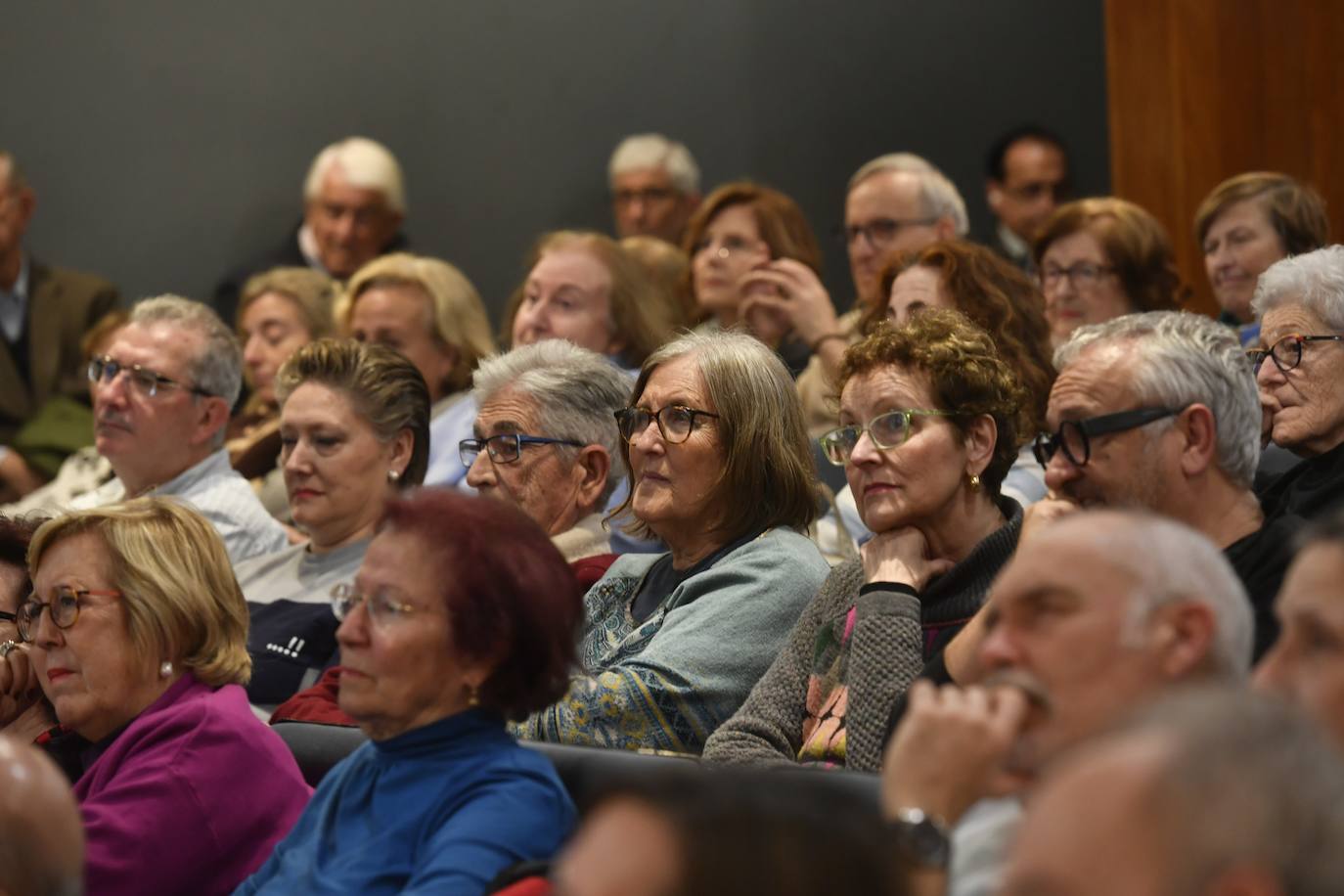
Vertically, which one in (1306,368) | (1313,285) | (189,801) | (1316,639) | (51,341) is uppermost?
(1316,639)

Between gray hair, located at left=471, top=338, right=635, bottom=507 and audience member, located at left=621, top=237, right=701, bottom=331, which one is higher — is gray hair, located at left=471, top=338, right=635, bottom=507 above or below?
above

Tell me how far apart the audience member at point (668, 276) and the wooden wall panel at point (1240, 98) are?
139 cm

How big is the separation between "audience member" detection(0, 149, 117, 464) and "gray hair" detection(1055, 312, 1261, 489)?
4.18 meters

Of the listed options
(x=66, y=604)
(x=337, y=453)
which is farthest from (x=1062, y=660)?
(x=337, y=453)

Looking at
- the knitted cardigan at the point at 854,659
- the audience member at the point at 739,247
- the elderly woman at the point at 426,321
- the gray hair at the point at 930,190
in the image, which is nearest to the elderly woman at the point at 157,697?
the knitted cardigan at the point at 854,659

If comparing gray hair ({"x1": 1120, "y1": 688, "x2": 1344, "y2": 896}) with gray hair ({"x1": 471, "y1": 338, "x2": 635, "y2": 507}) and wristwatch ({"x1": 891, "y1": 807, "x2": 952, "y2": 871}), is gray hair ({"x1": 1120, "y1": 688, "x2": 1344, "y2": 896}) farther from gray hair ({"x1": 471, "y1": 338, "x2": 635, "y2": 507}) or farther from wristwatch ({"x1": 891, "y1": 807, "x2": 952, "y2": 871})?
gray hair ({"x1": 471, "y1": 338, "x2": 635, "y2": 507})

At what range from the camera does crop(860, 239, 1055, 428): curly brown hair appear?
335cm

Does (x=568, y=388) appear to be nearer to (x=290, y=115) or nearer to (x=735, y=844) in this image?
(x=735, y=844)

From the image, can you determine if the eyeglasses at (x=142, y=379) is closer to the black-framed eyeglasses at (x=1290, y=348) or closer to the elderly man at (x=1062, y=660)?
the black-framed eyeglasses at (x=1290, y=348)

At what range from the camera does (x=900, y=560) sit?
270 centimetres

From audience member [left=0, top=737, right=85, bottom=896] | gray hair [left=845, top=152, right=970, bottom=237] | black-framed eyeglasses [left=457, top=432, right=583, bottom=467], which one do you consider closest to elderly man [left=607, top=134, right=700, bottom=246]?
gray hair [left=845, top=152, right=970, bottom=237]

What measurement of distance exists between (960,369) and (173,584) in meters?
1.20

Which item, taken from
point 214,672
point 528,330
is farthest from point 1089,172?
point 214,672

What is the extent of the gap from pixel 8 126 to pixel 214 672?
14.5 ft
